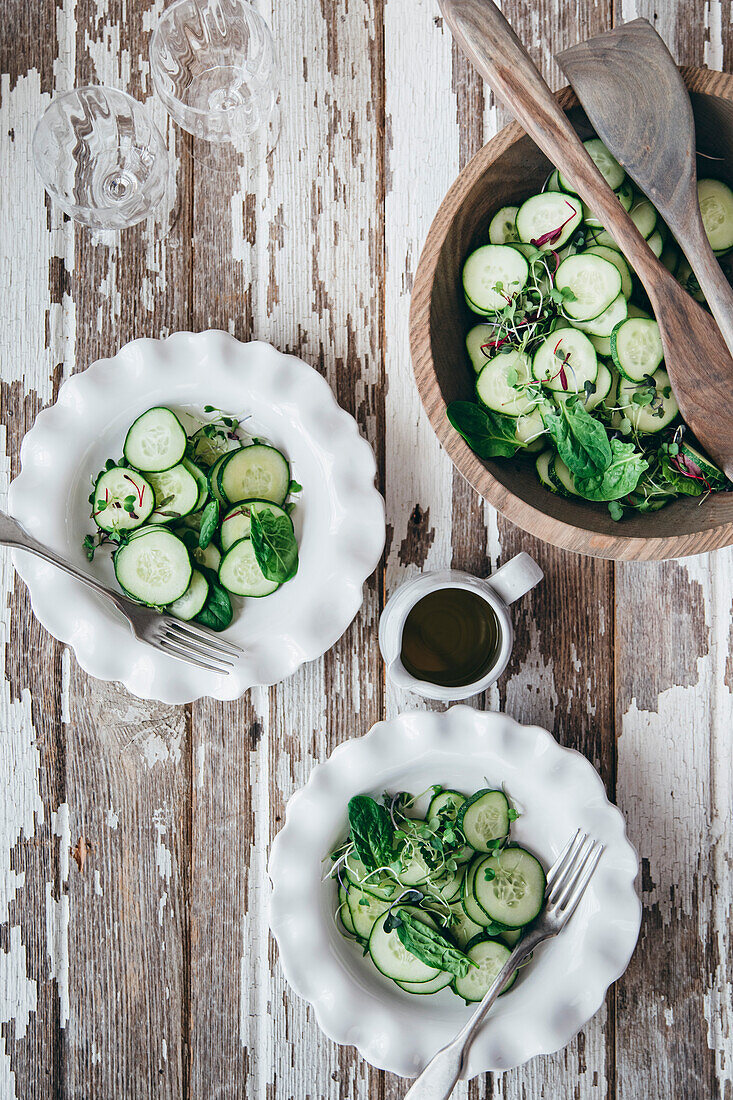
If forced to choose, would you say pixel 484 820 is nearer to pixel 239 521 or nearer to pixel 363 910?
pixel 363 910

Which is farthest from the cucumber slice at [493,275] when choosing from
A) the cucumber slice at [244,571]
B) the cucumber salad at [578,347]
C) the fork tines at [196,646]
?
the fork tines at [196,646]

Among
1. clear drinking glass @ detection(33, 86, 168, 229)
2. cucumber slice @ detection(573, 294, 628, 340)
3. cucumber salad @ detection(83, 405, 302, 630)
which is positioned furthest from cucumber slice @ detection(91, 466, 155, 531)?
cucumber slice @ detection(573, 294, 628, 340)

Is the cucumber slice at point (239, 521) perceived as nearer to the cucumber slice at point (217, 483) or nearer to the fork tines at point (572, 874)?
the cucumber slice at point (217, 483)

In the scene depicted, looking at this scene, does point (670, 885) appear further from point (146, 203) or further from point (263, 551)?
point (146, 203)

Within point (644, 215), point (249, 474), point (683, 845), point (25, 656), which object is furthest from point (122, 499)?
point (683, 845)

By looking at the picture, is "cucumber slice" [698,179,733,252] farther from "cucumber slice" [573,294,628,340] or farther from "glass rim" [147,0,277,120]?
"glass rim" [147,0,277,120]

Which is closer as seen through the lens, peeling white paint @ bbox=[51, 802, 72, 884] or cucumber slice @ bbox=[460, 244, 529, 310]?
cucumber slice @ bbox=[460, 244, 529, 310]

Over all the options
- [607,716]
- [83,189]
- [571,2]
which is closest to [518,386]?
[607,716]
